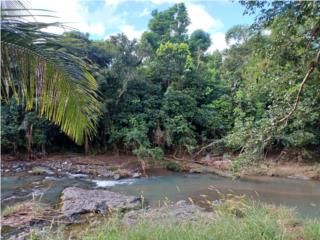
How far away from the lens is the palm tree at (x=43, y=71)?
7.00 ft

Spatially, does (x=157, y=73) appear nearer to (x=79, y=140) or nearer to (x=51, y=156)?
(x=51, y=156)

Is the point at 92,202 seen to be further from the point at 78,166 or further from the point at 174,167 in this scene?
the point at 174,167

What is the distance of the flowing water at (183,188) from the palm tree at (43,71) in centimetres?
588

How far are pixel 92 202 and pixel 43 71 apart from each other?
233 inches

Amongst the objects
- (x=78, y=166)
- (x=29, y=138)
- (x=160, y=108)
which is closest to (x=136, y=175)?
(x=78, y=166)

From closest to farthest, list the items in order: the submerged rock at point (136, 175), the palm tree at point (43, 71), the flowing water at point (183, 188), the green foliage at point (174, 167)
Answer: the palm tree at point (43, 71) < the flowing water at point (183, 188) < the submerged rock at point (136, 175) < the green foliage at point (174, 167)

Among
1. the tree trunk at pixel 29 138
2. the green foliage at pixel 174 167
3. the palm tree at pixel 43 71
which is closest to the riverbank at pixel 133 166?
the green foliage at pixel 174 167

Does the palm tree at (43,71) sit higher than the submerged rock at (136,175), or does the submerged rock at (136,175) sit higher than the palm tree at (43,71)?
the palm tree at (43,71)

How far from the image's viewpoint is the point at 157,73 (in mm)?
16734

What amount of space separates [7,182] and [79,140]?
30.2 feet

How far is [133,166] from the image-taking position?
43.1 ft

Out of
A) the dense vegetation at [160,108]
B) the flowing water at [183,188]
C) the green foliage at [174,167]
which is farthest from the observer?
the dense vegetation at [160,108]

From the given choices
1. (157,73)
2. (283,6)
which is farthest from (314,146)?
(283,6)

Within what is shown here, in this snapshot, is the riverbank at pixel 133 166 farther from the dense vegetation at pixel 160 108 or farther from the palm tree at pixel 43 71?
the palm tree at pixel 43 71
